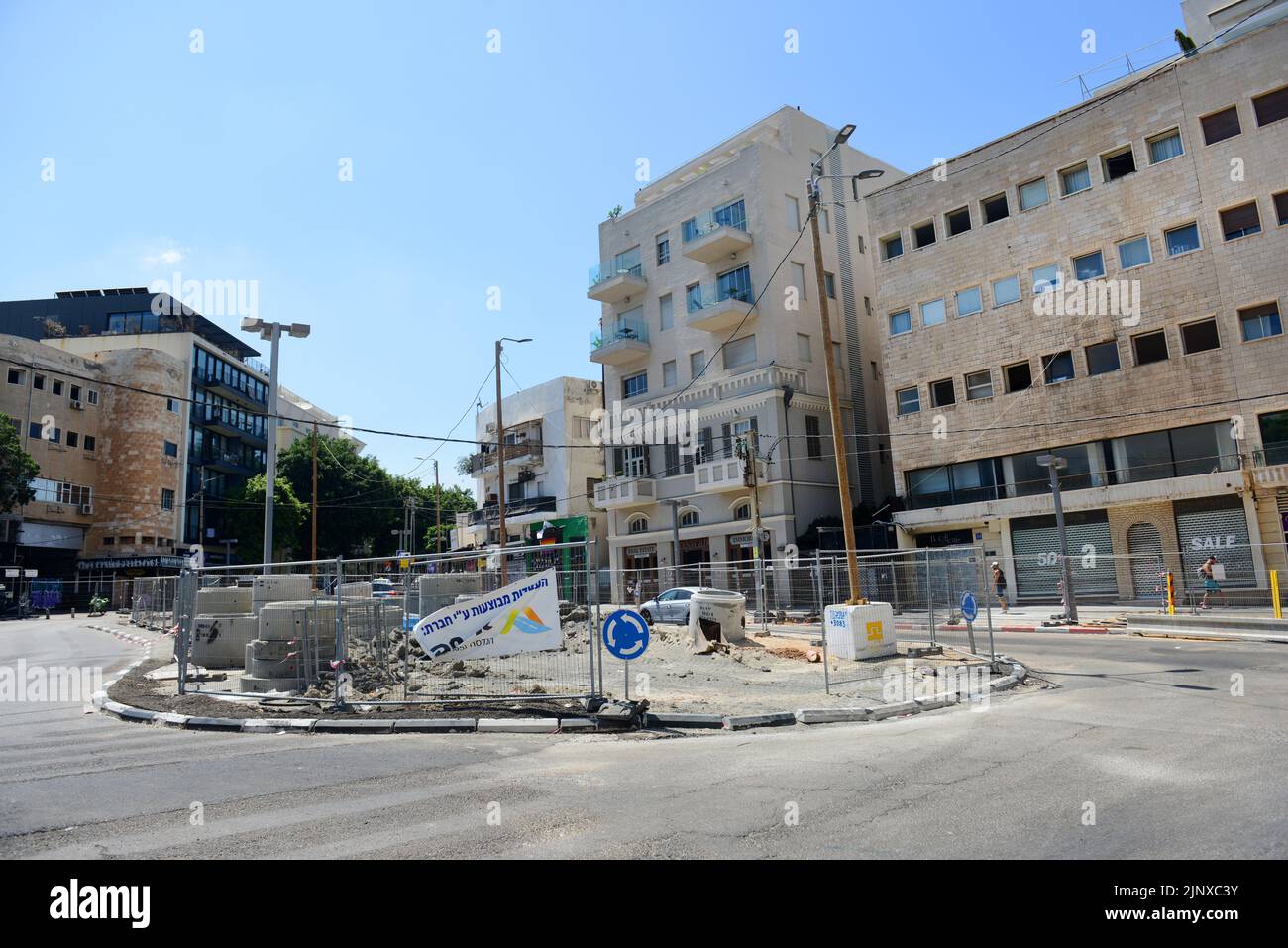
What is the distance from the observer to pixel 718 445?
1459 inches

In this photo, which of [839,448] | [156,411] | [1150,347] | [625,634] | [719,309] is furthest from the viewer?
[156,411]

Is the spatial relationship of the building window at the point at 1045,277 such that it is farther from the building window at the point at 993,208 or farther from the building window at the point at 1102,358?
the building window at the point at 993,208

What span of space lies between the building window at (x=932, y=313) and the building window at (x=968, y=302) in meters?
0.76

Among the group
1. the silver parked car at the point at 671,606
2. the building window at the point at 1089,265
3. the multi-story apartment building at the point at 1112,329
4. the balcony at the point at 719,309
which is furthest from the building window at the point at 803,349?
the silver parked car at the point at 671,606

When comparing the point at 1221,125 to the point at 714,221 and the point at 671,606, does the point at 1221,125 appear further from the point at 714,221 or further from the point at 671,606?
the point at 671,606

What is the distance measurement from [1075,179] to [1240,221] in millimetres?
5939

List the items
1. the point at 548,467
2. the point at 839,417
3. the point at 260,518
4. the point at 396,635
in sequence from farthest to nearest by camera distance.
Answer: the point at 260,518
the point at 548,467
the point at 839,417
the point at 396,635

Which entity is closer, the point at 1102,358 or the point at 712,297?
the point at 1102,358

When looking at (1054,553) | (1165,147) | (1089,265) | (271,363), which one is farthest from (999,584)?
(271,363)

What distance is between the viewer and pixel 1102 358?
28109mm

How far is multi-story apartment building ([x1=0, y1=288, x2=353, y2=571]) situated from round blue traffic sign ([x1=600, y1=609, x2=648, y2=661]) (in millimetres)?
45731

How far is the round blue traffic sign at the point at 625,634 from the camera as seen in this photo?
404 inches
